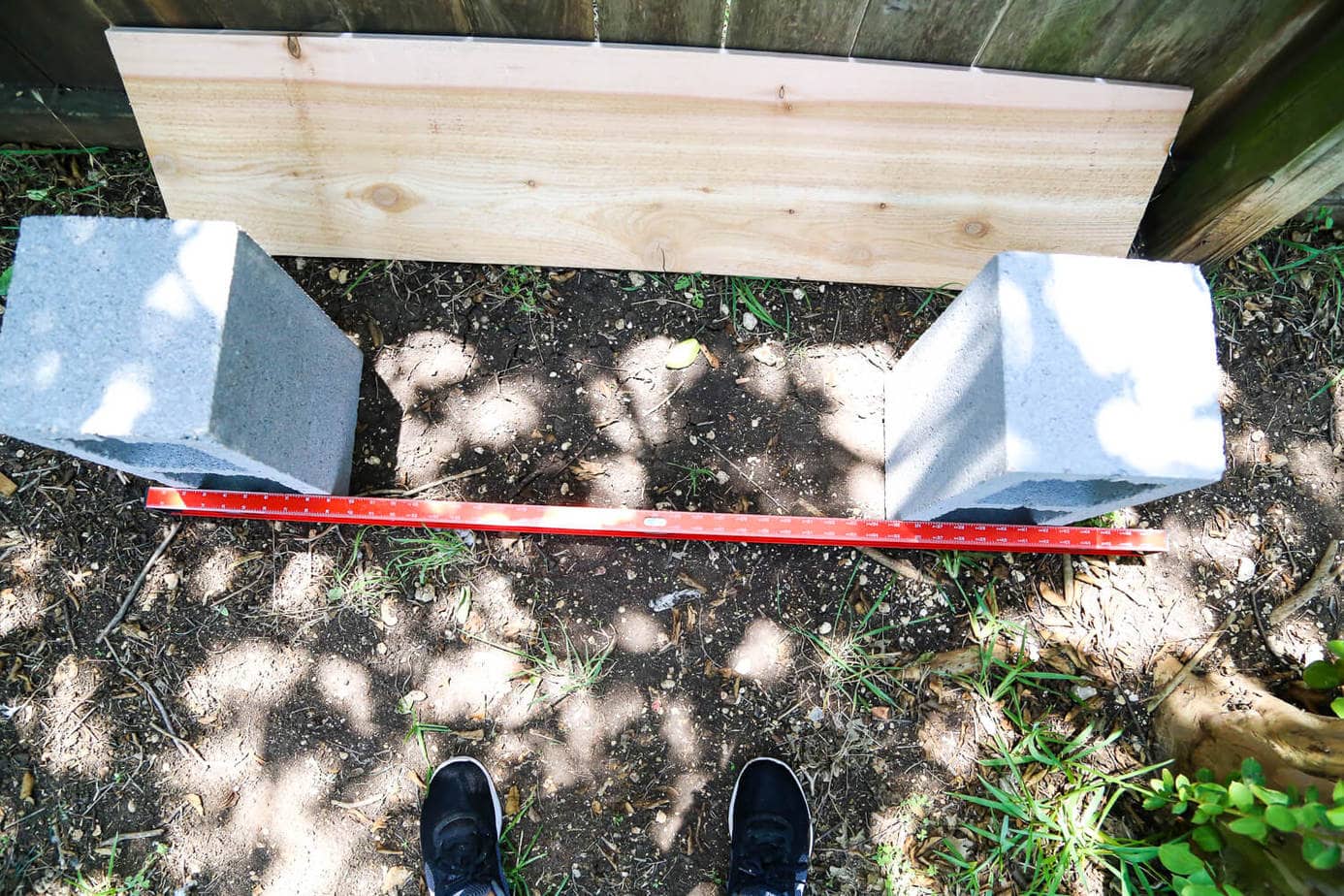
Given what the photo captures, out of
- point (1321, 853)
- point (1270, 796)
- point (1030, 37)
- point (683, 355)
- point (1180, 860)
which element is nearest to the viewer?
point (1321, 853)

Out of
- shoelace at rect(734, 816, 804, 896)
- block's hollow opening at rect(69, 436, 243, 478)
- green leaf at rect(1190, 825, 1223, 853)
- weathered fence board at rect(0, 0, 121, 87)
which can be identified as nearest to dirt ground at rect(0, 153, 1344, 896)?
shoelace at rect(734, 816, 804, 896)

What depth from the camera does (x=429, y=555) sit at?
285 centimetres

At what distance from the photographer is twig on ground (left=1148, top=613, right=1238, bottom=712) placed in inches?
112

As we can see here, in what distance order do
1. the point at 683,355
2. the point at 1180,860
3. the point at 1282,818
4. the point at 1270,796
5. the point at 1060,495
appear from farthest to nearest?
the point at 683,355, the point at 1060,495, the point at 1180,860, the point at 1270,796, the point at 1282,818

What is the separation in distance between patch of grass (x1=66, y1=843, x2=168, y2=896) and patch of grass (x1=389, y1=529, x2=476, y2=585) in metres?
1.30

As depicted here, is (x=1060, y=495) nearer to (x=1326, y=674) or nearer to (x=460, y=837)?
(x=1326, y=674)

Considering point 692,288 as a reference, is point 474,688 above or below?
below

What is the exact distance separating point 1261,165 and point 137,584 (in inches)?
164

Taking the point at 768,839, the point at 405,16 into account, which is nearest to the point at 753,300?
the point at 405,16

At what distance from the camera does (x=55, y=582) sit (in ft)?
9.26

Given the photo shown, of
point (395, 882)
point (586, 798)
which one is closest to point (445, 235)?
point (586, 798)

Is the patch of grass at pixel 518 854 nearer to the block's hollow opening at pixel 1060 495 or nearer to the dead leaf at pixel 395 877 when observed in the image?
the dead leaf at pixel 395 877

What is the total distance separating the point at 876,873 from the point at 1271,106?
9.51ft

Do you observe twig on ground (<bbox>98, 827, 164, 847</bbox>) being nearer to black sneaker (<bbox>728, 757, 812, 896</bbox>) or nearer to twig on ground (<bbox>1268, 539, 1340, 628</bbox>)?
black sneaker (<bbox>728, 757, 812, 896</bbox>)
